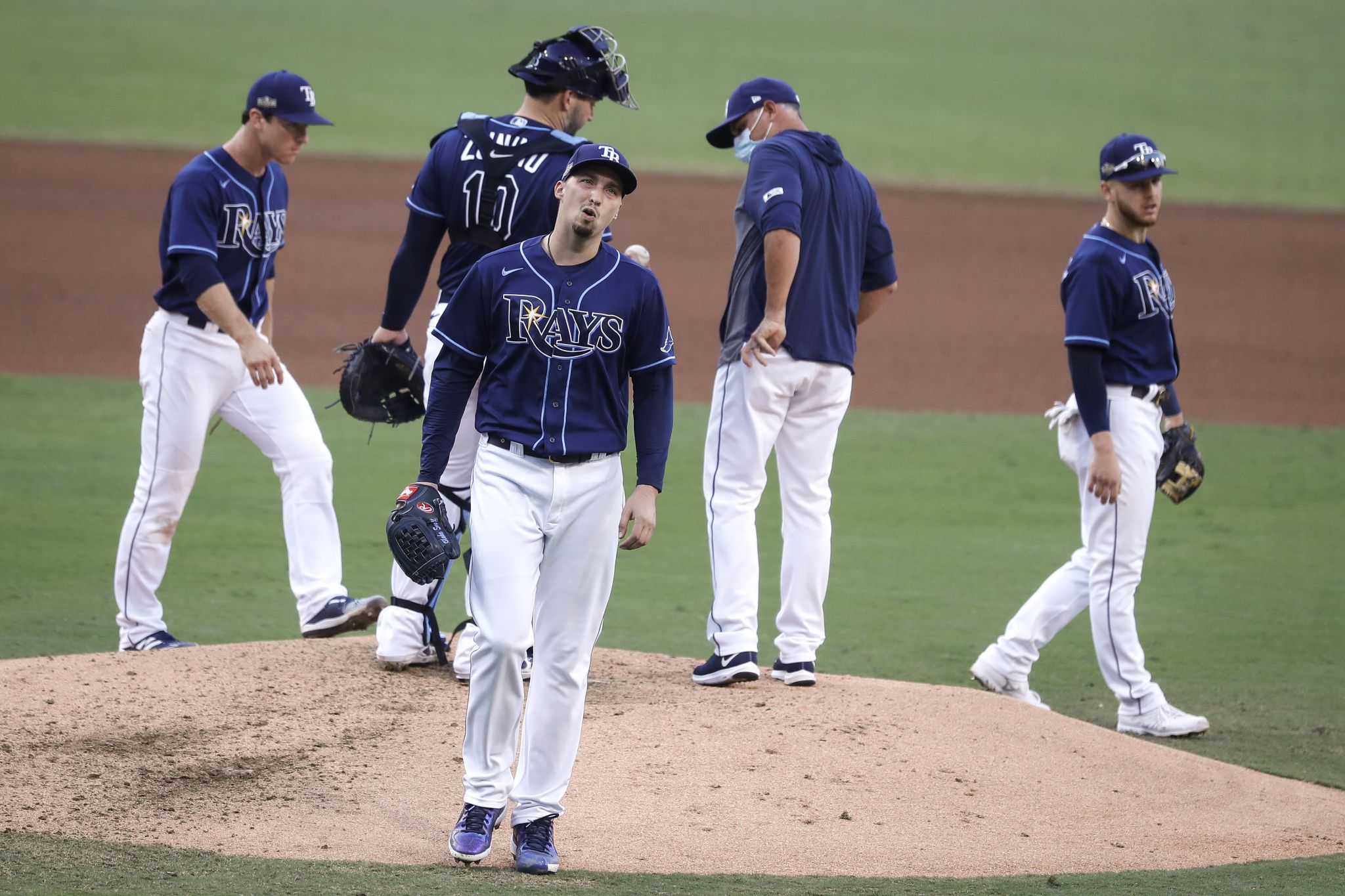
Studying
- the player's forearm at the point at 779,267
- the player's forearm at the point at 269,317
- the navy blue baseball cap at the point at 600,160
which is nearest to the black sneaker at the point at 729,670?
the player's forearm at the point at 779,267

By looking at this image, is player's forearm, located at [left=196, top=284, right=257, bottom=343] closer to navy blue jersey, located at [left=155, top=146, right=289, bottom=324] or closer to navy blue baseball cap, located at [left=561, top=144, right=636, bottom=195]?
navy blue jersey, located at [left=155, top=146, right=289, bottom=324]

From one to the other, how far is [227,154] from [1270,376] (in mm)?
11409

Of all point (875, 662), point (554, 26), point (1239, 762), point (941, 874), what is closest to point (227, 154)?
point (875, 662)

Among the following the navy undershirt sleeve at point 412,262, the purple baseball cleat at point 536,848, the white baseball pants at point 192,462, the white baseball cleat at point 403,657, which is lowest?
the purple baseball cleat at point 536,848

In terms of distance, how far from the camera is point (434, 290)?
16297 mm

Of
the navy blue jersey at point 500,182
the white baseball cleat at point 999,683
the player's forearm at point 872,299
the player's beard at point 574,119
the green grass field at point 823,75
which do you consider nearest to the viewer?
the navy blue jersey at point 500,182

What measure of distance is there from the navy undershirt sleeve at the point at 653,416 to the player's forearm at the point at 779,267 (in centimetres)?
123

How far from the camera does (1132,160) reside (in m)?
5.99

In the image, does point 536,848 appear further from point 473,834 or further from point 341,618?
point 341,618

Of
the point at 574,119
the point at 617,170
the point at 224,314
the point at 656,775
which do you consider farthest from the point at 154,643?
the point at 617,170

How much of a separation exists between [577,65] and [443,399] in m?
1.58

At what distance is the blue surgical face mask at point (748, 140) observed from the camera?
5.90m

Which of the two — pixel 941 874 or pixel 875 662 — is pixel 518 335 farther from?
pixel 875 662

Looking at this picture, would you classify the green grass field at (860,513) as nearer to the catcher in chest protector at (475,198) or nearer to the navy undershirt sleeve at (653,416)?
the navy undershirt sleeve at (653,416)
